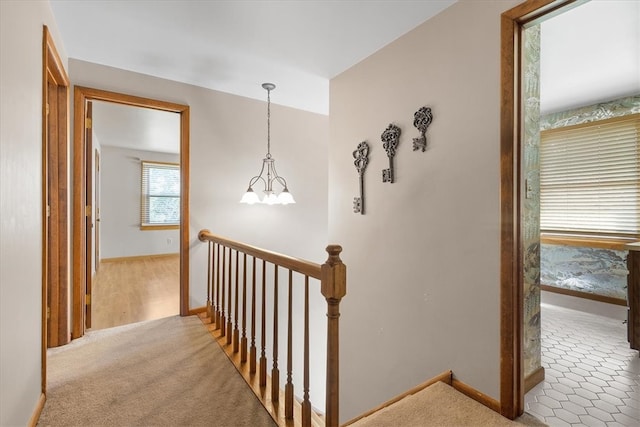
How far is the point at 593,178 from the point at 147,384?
460 cm

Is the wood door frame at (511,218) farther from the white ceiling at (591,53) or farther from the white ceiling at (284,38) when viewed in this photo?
the white ceiling at (591,53)

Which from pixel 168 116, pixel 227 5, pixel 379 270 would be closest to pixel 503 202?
pixel 379 270

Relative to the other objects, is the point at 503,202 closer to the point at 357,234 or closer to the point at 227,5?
the point at 357,234

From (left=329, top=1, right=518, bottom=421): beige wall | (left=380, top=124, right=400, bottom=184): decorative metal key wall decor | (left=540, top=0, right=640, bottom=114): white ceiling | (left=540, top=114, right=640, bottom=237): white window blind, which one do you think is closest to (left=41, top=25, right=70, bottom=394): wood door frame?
(left=329, top=1, right=518, bottom=421): beige wall

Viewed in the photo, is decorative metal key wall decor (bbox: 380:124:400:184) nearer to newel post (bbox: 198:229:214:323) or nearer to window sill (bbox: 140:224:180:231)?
newel post (bbox: 198:229:214:323)

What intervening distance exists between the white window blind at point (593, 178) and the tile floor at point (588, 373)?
3.03ft

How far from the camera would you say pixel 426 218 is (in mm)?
1975

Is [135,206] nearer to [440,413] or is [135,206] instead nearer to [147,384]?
[147,384]

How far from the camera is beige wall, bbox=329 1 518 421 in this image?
1653mm

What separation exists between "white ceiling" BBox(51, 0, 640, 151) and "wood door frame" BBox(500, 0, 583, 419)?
1.74 ft

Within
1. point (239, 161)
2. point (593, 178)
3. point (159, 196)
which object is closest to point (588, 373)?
point (593, 178)

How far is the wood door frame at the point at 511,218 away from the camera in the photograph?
153 centimetres

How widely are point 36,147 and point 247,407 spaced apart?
5.55 feet

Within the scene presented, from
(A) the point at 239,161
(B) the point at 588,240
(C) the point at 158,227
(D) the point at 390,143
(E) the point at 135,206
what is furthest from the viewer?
(C) the point at 158,227
